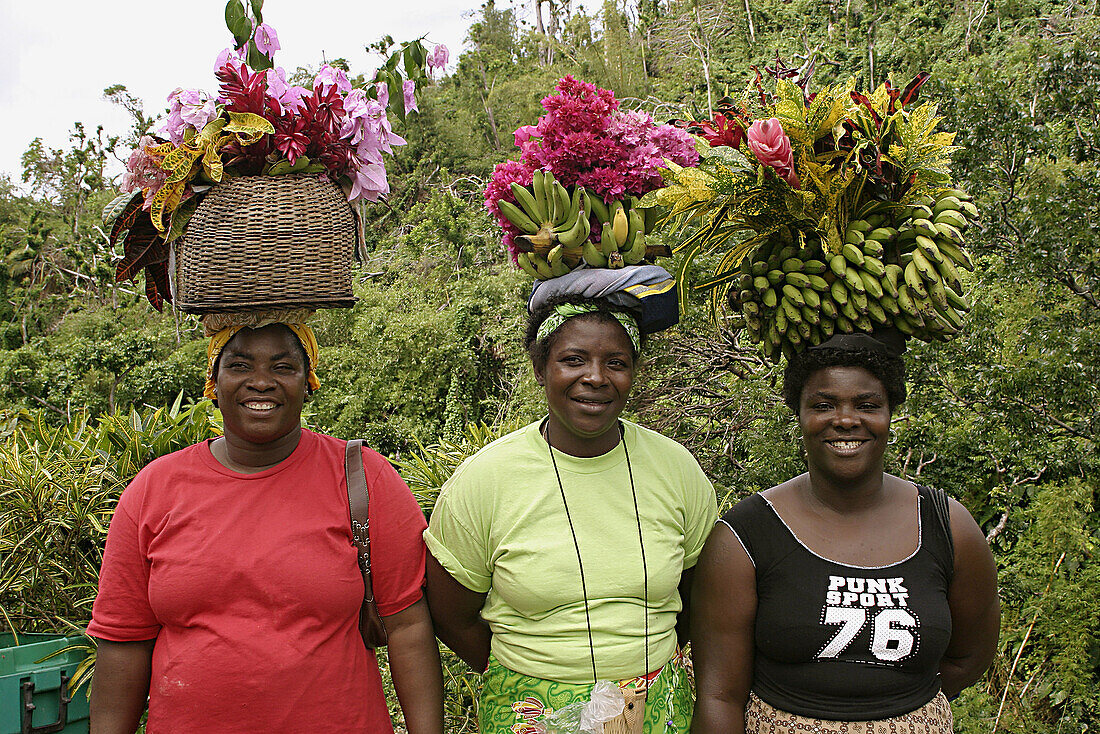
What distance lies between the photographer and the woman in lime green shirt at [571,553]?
207 centimetres

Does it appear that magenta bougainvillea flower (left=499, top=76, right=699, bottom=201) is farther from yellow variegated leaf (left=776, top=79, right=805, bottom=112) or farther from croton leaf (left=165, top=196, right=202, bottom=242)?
croton leaf (left=165, top=196, right=202, bottom=242)

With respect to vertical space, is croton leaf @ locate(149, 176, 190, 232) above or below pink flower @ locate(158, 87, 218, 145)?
below

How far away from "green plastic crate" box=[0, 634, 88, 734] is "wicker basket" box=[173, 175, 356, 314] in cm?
148

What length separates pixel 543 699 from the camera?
2053 millimetres

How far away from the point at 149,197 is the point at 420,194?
14.1 metres

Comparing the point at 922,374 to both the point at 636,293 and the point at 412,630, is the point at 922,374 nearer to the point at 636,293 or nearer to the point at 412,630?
the point at 636,293

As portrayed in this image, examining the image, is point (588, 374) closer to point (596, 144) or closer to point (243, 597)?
point (596, 144)

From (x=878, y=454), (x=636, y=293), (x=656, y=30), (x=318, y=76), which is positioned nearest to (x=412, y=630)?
(x=636, y=293)

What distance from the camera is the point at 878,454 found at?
2.07 m

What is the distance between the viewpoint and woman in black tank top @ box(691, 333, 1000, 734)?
199cm

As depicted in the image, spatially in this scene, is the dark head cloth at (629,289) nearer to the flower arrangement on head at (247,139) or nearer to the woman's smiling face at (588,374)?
the woman's smiling face at (588,374)

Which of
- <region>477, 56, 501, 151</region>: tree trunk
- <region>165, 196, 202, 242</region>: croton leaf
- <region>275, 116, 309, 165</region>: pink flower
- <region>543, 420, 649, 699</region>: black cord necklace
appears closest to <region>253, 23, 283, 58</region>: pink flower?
<region>275, 116, 309, 165</region>: pink flower

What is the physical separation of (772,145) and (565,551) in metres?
1.13

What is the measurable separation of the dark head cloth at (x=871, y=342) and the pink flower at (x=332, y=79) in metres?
1.46
